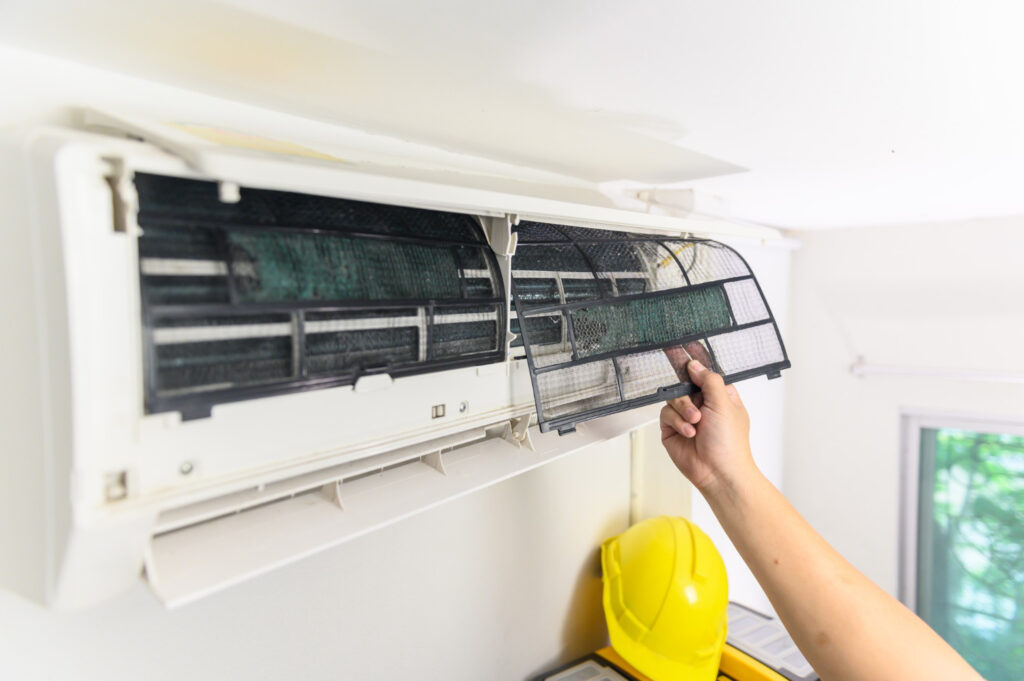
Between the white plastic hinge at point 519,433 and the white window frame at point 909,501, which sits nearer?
the white plastic hinge at point 519,433

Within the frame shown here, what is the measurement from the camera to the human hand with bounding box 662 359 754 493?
95cm

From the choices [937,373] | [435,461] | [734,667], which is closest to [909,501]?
[937,373]

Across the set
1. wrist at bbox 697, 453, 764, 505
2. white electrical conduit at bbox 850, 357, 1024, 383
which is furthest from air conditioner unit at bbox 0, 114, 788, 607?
white electrical conduit at bbox 850, 357, 1024, 383

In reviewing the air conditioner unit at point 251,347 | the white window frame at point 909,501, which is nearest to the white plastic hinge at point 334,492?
the air conditioner unit at point 251,347

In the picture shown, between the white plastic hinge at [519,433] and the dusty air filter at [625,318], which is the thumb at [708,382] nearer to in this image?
the dusty air filter at [625,318]

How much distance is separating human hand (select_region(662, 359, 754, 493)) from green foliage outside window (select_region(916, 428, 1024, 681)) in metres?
1.91

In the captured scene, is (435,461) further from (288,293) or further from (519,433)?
(288,293)

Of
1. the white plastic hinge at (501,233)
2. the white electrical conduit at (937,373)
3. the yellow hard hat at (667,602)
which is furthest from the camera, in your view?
the white electrical conduit at (937,373)

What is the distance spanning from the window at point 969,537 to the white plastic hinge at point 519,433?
7.13ft

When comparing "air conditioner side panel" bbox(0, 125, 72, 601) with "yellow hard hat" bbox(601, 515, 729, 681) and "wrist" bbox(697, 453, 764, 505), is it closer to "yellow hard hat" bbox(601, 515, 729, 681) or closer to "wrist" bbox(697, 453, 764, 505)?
"wrist" bbox(697, 453, 764, 505)

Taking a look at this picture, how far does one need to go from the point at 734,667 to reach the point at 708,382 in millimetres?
1043

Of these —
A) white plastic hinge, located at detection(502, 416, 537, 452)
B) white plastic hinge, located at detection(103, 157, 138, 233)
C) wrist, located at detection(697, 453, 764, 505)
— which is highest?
white plastic hinge, located at detection(103, 157, 138, 233)

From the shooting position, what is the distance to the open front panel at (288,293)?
19.7 inches

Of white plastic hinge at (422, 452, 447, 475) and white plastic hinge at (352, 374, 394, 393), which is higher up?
white plastic hinge at (352, 374, 394, 393)
